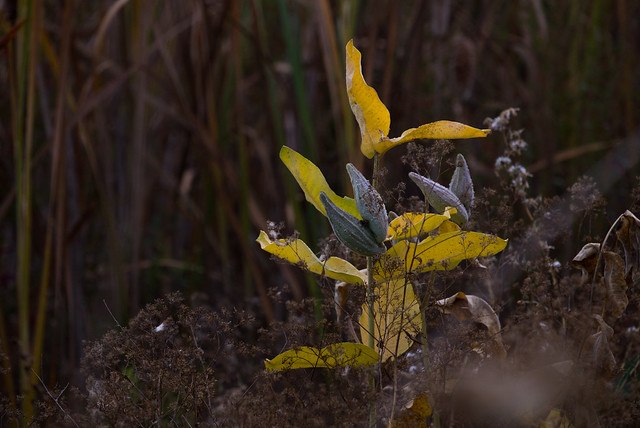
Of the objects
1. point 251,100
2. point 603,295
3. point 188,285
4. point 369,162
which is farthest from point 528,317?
point 251,100

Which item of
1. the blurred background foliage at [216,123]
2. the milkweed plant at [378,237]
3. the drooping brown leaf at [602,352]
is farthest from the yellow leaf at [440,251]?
the blurred background foliage at [216,123]

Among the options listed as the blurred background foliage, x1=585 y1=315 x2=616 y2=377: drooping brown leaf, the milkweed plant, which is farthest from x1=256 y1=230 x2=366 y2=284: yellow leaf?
the blurred background foliage

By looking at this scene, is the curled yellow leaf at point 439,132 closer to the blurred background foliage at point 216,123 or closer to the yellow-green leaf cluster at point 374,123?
the yellow-green leaf cluster at point 374,123

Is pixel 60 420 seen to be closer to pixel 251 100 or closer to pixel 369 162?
pixel 369 162

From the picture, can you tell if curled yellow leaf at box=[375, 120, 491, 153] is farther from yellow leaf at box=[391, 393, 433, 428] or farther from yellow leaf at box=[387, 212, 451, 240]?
yellow leaf at box=[391, 393, 433, 428]

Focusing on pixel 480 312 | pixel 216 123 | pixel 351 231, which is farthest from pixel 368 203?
pixel 216 123

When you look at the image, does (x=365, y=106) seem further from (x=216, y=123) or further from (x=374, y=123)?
(x=216, y=123)
